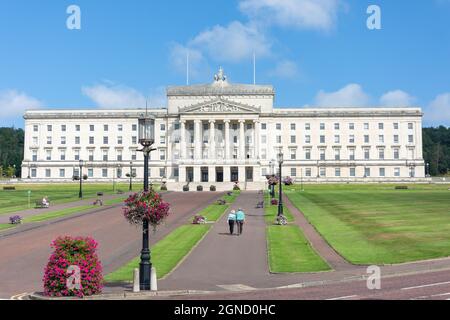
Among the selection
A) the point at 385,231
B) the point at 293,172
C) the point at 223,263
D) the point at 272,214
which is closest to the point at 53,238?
the point at 223,263

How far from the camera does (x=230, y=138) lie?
144 meters

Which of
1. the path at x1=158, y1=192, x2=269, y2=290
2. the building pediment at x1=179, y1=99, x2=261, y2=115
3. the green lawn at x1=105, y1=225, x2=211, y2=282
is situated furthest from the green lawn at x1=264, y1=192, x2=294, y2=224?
the building pediment at x1=179, y1=99, x2=261, y2=115

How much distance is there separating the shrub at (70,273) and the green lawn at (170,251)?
4585 millimetres

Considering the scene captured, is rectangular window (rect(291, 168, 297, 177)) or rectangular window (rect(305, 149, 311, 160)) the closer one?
rectangular window (rect(291, 168, 297, 177))

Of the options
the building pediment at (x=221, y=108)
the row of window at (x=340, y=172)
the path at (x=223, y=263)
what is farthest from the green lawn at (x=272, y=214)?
the row of window at (x=340, y=172)

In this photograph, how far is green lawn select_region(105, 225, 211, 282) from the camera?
25.8 m

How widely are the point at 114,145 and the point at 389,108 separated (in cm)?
7590

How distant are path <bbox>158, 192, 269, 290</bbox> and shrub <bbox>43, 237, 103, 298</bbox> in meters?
3.25

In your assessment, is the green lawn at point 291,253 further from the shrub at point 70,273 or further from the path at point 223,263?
the shrub at point 70,273

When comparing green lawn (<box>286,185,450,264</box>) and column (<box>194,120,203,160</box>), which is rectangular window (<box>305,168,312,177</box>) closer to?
column (<box>194,120,203,160</box>)

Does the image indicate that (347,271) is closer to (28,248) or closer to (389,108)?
(28,248)

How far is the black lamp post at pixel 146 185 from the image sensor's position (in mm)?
21078
